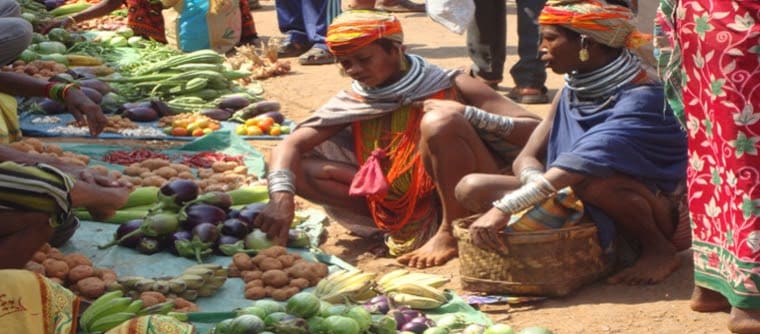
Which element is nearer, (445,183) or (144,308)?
(144,308)

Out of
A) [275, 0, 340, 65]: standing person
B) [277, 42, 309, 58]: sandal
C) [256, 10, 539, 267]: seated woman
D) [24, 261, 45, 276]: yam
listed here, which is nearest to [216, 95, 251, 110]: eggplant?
[275, 0, 340, 65]: standing person

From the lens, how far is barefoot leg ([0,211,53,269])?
377cm

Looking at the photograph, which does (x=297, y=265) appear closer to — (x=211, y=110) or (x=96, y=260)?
(x=96, y=260)

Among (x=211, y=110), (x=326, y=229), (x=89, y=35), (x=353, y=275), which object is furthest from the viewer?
(x=89, y=35)

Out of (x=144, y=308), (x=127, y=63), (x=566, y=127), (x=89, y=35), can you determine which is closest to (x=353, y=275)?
(x=144, y=308)

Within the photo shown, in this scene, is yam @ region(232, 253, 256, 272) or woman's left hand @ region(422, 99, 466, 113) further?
woman's left hand @ region(422, 99, 466, 113)

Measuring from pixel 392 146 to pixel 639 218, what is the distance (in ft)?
4.02

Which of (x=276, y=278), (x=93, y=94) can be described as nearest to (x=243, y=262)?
(x=276, y=278)

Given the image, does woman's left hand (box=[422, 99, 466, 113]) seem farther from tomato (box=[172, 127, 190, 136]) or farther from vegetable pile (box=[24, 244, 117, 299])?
tomato (box=[172, 127, 190, 136])

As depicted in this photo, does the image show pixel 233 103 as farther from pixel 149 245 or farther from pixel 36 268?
pixel 36 268

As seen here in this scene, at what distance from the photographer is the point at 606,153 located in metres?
4.68

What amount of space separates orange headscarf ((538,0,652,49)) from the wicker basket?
70cm

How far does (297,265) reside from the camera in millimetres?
4754

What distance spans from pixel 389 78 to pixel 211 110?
2.98 metres
